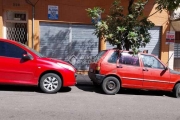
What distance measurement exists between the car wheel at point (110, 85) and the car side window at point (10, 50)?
2.85 metres

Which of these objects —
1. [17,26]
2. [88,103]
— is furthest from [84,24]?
[88,103]

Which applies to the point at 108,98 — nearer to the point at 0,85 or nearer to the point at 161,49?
the point at 0,85

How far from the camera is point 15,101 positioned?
662cm

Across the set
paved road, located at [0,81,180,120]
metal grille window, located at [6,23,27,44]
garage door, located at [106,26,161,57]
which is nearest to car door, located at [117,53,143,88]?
paved road, located at [0,81,180,120]

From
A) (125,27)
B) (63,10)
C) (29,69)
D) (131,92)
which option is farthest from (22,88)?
(63,10)

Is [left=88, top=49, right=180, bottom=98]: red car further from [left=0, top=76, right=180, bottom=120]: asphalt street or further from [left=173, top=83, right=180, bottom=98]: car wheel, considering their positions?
[left=0, top=76, right=180, bottom=120]: asphalt street

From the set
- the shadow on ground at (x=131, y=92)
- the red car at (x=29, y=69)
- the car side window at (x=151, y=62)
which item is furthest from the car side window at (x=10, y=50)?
the car side window at (x=151, y=62)

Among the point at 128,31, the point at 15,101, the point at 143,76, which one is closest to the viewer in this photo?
the point at 15,101

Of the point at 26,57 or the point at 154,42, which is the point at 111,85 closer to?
the point at 26,57

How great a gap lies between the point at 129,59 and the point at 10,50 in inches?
157

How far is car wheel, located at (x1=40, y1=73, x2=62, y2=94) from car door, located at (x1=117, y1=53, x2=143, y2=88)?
209 cm

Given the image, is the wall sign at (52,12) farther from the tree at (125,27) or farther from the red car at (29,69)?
the red car at (29,69)

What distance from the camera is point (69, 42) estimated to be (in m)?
12.6

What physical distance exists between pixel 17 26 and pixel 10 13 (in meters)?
0.73
